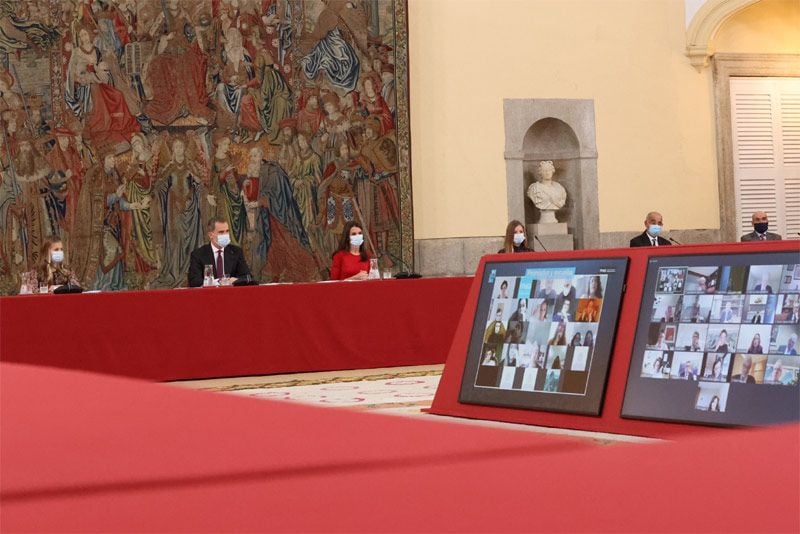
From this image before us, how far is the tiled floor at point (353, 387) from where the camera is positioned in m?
7.71

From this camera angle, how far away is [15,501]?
58cm

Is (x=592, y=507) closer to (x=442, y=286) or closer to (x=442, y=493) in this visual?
(x=442, y=493)

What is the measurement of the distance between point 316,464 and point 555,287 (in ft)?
15.9

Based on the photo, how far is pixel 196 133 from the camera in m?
14.4

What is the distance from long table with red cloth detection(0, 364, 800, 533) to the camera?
0.54 metres

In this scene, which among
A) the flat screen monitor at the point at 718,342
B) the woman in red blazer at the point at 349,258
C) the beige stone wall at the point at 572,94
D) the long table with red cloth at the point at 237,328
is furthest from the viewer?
the beige stone wall at the point at 572,94

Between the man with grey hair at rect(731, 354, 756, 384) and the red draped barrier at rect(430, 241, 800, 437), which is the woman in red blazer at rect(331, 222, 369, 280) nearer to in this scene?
the red draped barrier at rect(430, 241, 800, 437)

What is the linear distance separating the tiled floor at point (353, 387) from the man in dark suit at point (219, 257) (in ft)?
6.01

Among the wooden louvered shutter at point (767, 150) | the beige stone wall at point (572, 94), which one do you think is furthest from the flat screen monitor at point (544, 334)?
the wooden louvered shutter at point (767, 150)

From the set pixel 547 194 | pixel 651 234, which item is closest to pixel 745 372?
pixel 651 234

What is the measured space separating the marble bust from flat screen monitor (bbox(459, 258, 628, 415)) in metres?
10.1

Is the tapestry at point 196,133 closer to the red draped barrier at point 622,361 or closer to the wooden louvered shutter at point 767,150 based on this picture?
the wooden louvered shutter at point 767,150

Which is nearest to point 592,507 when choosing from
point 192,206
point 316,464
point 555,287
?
point 316,464

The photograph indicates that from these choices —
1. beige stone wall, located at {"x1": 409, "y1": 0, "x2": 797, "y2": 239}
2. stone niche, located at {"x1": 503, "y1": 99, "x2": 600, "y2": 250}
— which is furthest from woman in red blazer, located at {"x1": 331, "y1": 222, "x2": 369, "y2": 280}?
stone niche, located at {"x1": 503, "y1": 99, "x2": 600, "y2": 250}
